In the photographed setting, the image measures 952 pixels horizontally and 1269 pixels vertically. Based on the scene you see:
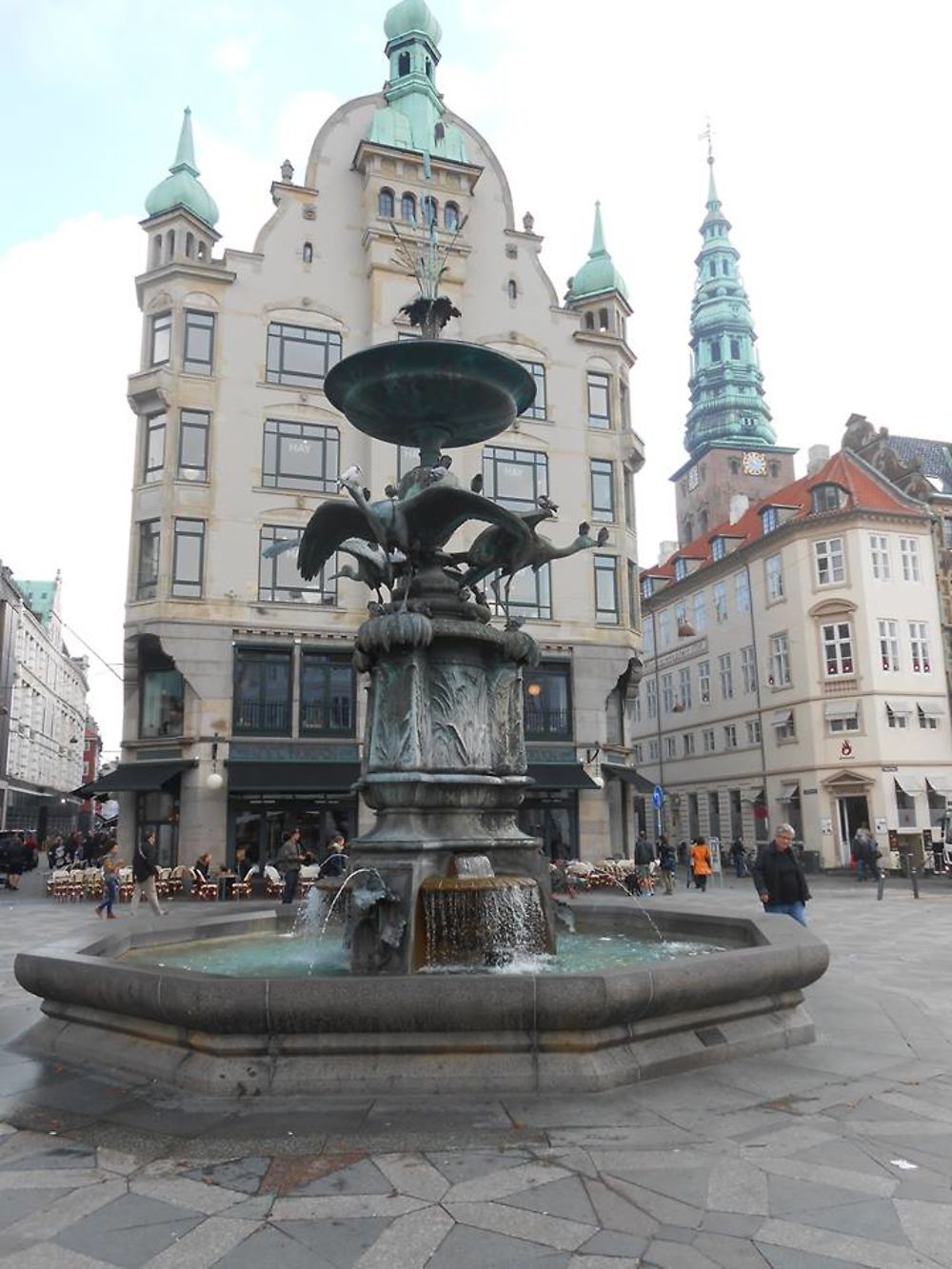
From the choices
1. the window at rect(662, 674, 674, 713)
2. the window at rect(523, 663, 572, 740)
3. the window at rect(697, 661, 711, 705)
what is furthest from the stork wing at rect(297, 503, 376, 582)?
the window at rect(662, 674, 674, 713)

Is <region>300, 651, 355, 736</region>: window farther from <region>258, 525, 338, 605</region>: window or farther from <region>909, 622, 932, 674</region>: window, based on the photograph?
<region>909, 622, 932, 674</region>: window

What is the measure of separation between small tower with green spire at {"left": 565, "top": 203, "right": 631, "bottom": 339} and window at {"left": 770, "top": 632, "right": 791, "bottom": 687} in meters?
17.3

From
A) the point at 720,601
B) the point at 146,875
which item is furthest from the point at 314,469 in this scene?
the point at 720,601

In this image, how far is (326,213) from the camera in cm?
3388

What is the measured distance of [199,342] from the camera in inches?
1228

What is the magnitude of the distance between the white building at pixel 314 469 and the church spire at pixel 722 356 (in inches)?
1688

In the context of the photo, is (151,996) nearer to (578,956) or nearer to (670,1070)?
(670,1070)

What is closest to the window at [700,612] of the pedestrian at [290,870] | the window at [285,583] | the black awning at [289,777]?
the window at [285,583]

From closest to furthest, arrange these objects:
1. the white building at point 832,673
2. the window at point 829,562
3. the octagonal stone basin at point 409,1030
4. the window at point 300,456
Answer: the octagonal stone basin at point 409,1030
the window at point 300,456
the white building at point 832,673
the window at point 829,562

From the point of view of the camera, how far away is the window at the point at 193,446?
99.0 feet

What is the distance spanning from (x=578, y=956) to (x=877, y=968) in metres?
5.14

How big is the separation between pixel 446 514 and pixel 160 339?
24996 mm

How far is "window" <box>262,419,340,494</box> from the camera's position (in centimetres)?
3109

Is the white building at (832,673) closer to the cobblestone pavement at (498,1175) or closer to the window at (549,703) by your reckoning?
the window at (549,703)
